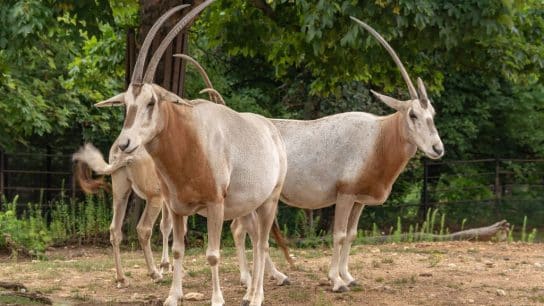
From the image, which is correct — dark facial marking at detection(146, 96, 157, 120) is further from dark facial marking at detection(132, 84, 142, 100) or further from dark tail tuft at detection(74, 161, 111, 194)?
dark tail tuft at detection(74, 161, 111, 194)

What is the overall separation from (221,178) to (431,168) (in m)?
14.7

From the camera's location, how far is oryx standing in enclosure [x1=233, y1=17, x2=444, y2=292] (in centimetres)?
871

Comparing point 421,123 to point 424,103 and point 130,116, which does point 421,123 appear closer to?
point 424,103

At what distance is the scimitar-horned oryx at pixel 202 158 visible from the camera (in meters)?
6.72

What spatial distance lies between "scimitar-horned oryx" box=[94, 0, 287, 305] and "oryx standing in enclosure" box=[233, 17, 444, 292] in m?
1.14

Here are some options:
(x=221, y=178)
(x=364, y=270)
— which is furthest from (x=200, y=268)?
(x=221, y=178)

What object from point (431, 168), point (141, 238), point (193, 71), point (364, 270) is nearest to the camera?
point (141, 238)

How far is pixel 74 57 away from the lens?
17.6 meters

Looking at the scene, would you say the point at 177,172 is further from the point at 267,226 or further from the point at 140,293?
the point at 140,293

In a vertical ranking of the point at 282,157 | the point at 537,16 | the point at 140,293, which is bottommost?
the point at 140,293

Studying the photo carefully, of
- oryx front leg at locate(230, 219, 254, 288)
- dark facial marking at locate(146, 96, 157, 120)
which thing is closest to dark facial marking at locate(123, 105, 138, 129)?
dark facial marking at locate(146, 96, 157, 120)

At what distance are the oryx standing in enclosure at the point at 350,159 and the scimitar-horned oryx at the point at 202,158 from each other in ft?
3.75

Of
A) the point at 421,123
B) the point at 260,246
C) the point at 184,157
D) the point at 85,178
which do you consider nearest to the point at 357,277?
the point at 421,123

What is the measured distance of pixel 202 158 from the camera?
279 inches
